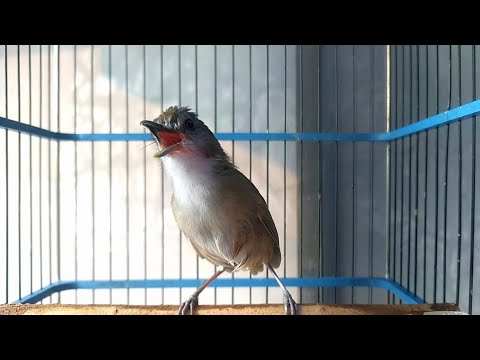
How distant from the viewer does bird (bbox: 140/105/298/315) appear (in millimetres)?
1573

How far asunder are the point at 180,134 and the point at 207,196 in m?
0.25

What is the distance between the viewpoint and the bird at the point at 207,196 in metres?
1.57

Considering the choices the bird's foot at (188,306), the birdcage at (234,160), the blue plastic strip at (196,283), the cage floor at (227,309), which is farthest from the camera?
the birdcage at (234,160)

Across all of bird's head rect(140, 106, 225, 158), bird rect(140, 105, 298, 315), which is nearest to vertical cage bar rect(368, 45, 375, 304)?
bird rect(140, 105, 298, 315)

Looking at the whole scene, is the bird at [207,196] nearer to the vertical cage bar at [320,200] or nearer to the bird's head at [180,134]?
the bird's head at [180,134]

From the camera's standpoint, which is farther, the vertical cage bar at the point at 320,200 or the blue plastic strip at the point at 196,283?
the vertical cage bar at the point at 320,200

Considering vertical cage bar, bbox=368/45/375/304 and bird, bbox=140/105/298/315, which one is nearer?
bird, bbox=140/105/298/315

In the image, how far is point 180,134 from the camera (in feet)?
5.16

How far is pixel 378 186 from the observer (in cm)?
296

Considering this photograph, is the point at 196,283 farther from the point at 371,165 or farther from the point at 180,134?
the point at 371,165

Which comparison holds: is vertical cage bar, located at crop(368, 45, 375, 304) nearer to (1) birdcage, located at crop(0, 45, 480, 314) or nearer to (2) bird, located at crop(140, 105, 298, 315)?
(1) birdcage, located at crop(0, 45, 480, 314)

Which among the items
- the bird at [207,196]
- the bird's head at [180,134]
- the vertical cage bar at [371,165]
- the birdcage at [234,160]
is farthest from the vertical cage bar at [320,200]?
the bird's head at [180,134]

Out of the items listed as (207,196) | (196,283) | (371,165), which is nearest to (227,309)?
(207,196)
